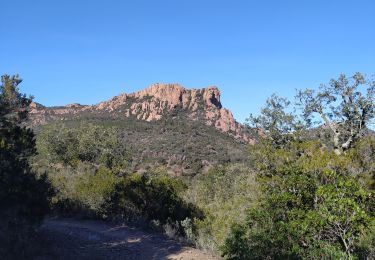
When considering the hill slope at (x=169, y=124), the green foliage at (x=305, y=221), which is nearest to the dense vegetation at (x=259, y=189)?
the green foliage at (x=305, y=221)

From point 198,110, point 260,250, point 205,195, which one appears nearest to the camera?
point 260,250

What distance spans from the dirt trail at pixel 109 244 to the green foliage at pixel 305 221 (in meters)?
3.46

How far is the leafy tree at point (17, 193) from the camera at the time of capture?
389 inches

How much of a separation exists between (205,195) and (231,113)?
85.9 m

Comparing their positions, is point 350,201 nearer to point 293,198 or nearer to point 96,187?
point 293,198

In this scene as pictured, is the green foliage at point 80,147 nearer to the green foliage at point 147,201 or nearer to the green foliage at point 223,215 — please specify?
the green foliage at point 223,215

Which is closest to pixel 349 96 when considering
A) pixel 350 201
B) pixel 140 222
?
pixel 140 222

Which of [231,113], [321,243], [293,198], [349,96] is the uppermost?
[231,113]

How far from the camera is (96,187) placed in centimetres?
1755

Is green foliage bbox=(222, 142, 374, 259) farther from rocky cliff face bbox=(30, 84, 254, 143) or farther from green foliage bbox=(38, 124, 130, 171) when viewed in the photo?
rocky cliff face bbox=(30, 84, 254, 143)

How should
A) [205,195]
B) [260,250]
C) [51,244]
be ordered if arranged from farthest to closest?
[205,195]
[51,244]
[260,250]

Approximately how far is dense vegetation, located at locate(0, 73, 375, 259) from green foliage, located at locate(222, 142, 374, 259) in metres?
0.02

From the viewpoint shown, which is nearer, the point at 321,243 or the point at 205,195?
the point at 321,243

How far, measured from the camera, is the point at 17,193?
35.9 feet
